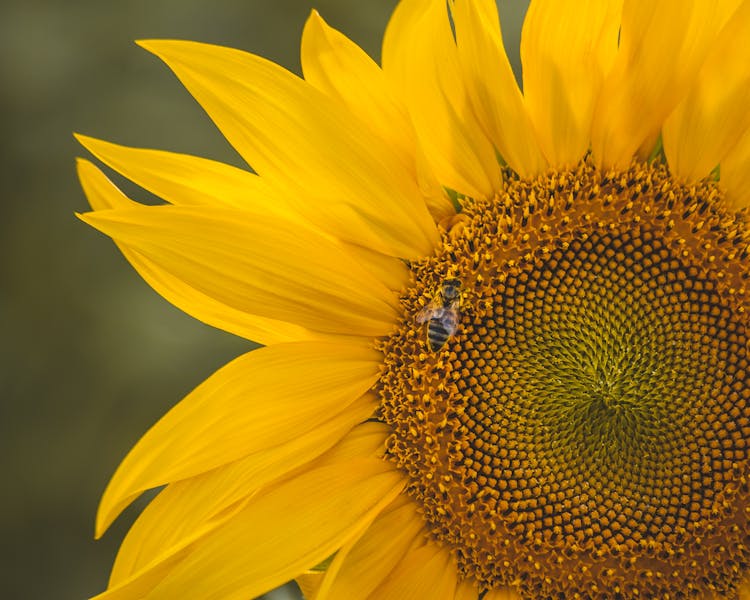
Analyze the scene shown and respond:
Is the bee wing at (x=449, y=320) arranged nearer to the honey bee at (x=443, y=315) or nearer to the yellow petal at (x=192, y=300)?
the honey bee at (x=443, y=315)

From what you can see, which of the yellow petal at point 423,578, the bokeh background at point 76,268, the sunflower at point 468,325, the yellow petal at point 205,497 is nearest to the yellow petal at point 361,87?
the sunflower at point 468,325

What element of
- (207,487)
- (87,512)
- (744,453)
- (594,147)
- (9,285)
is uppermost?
(9,285)

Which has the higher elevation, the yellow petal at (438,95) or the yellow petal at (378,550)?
the yellow petal at (438,95)

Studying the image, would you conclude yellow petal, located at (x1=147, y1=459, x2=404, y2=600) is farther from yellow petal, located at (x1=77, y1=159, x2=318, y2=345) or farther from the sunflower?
yellow petal, located at (x1=77, y1=159, x2=318, y2=345)

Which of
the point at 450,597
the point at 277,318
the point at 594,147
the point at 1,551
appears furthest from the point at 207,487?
the point at 1,551

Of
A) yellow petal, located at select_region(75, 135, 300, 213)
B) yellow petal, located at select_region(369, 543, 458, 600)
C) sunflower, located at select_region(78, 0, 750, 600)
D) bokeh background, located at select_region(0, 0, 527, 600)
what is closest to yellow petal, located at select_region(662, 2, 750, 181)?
sunflower, located at select_region(78, 0, 750, 600)

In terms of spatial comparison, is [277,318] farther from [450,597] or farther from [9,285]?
[9,285]

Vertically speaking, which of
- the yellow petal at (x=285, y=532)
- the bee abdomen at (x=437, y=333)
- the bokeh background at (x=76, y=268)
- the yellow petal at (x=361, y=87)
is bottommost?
the yellow petal at (x=285, y=532)
